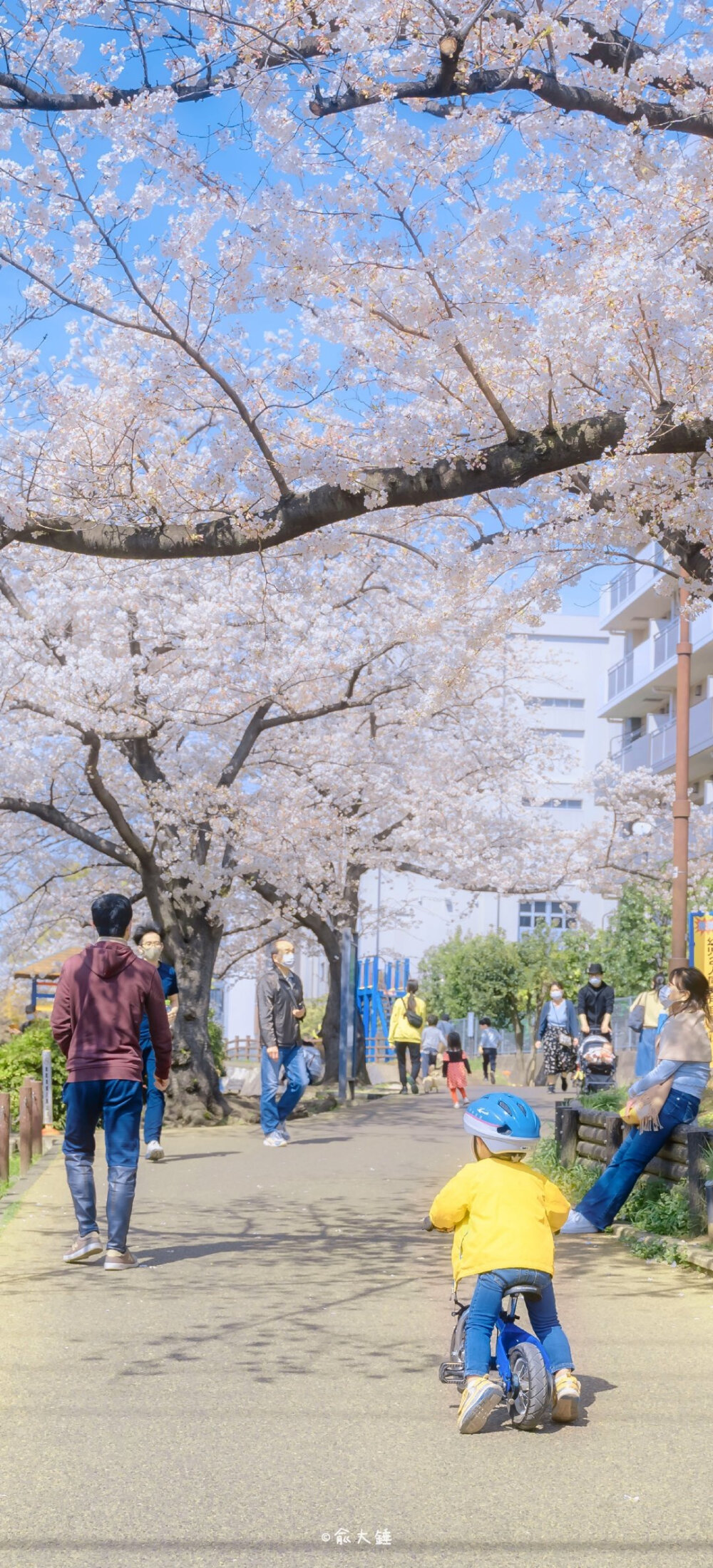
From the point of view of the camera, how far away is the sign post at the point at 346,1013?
22938 millimetres

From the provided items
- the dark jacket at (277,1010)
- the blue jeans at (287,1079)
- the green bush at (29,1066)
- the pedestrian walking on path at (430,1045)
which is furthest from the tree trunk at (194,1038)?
the pedestrian walking on path at (430,1045)

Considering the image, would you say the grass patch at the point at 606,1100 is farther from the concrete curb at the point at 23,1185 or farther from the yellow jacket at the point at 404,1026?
the yellow jacket at the point at 404,1026

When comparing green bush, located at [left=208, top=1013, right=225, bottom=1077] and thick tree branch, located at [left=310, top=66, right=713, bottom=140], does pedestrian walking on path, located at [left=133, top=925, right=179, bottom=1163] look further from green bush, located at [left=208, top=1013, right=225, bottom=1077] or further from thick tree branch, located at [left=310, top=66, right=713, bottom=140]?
green bush, located at [left=208, top=1013, right=225, bottom=1077]

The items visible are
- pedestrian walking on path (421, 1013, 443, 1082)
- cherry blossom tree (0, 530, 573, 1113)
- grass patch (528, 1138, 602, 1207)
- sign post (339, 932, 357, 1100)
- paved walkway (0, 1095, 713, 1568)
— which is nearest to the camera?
paved walkway (0, 1095, 713, 1568)

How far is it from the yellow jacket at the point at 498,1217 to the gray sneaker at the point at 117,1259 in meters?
2.98

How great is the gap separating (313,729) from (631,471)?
1497 cm

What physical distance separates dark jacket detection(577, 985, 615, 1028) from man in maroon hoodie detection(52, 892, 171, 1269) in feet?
38.9

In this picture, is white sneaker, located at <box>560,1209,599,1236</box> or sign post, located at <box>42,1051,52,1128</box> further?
sign post, located at <box>42,1051,52,1128</box>

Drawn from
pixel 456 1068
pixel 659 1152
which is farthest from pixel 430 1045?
pixel 659 1152

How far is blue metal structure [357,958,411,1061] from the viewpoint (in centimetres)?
3994

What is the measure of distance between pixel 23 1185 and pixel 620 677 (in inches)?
1264

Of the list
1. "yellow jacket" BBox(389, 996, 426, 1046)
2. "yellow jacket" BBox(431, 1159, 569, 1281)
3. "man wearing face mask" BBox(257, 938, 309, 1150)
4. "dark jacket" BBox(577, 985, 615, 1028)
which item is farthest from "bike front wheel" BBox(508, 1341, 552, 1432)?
"yellow jacket" BBox(389, 996, 426, 1046)

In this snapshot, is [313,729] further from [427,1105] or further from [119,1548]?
[119,1548]

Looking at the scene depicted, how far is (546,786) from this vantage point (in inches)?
1094
